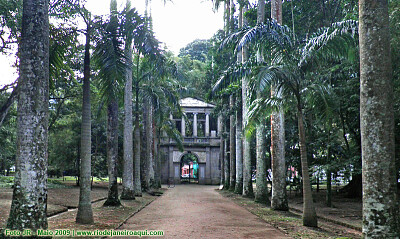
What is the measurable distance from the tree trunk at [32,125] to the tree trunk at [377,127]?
5.55 metres

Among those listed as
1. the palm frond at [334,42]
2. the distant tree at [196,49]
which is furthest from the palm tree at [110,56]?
the distant tree at [196,49]

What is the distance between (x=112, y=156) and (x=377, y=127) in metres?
11.9

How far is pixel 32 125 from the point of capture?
6738 mm

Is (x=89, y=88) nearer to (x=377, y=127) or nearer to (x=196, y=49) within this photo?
(x=377, y=127)

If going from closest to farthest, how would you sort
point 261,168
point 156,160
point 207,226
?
point 207,226
point 261,168
point 156,160

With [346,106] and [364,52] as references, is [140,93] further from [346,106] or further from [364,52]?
[364,52]

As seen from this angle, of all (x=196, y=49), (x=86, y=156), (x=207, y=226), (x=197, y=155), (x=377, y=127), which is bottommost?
(x=207, y=226)

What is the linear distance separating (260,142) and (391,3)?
8.03 m

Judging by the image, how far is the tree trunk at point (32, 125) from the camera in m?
6.51

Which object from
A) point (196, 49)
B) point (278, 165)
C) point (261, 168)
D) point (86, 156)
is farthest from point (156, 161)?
point (196, 49)

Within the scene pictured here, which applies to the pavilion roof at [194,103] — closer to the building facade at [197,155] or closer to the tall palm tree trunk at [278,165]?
the building facade at [197,155]

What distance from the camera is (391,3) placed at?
464 inches

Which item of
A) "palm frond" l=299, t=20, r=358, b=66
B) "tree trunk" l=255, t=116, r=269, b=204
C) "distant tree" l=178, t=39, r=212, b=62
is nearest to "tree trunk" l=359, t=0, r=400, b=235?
"palm frond" l=299, t=20, r=358, b=66

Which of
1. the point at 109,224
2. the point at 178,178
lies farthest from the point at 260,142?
the point at 178,178
